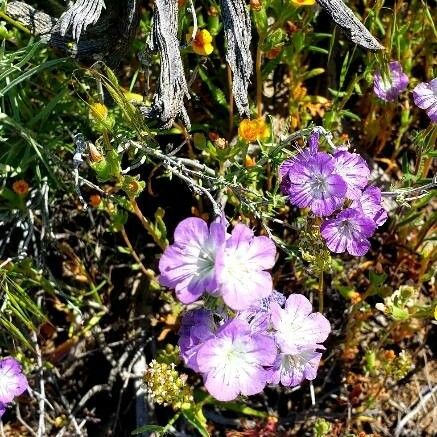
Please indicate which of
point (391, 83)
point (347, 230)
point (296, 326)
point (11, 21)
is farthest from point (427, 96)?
point (11, 21)

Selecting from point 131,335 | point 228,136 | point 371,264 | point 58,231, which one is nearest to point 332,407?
point 371,264

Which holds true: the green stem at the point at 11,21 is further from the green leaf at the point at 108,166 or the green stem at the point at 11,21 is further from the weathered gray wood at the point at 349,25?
the weathered gray wood at the point at 349,25

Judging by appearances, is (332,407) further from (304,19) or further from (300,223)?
(304,19)

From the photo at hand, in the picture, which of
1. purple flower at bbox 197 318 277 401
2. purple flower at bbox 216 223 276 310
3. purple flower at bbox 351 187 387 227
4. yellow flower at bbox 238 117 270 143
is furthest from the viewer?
yellow flower at bbox 238 117 270 143

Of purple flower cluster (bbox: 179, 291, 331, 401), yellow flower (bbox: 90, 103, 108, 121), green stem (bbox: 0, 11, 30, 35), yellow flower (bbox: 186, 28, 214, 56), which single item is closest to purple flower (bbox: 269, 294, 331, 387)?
purple flower cluster (bbox: 179, 291, 331, 401)

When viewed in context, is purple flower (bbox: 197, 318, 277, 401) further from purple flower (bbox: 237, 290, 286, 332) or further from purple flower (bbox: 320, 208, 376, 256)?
purple flower (bbox: 320, 208, 376, 256)

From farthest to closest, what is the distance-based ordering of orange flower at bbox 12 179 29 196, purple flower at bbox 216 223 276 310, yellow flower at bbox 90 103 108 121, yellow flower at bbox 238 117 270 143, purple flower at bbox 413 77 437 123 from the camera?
orange flower at bbox 12 179 29 196 → purple flower at bbox 413 77 437 123 → yellow flower at bbox 238 117 270 143 → yellow flower at bbox 90 103 108 121 → purple flower at bbox 216 223 276 310

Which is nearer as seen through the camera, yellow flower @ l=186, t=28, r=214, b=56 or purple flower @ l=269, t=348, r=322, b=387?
purple flower @ l=269, t=348, r=322, b=387
